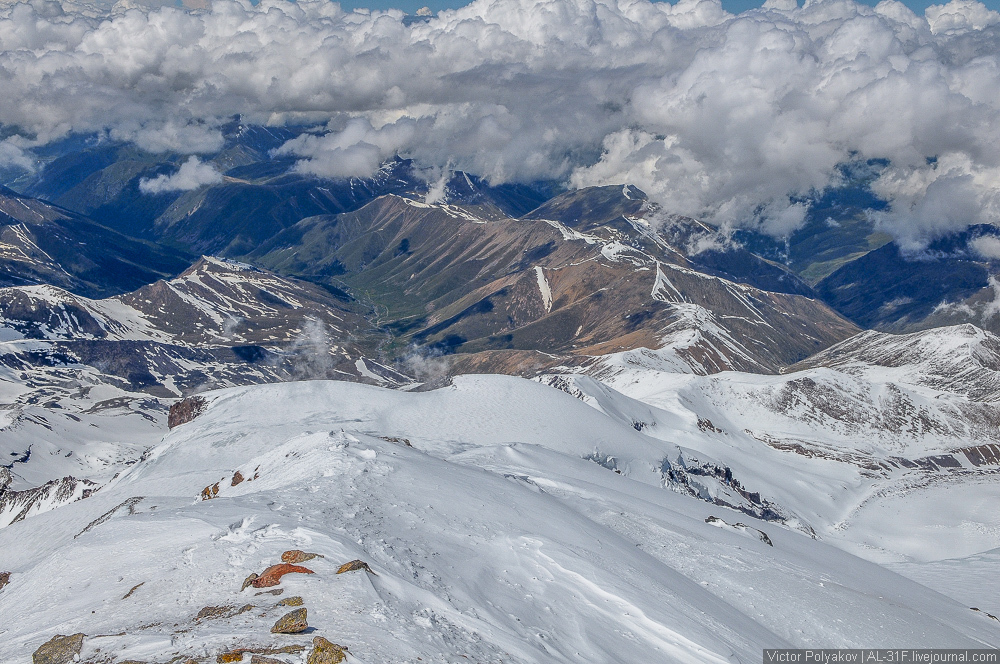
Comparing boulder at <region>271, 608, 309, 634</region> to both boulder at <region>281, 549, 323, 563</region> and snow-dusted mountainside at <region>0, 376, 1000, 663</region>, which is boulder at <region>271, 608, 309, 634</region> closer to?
snow-dusted mountainside at <region>0, 376, 1000, 663</region>

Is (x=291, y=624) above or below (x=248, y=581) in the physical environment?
above

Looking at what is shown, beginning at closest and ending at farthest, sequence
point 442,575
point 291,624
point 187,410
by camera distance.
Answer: point 291,624 → point 442,575 → point 187,410

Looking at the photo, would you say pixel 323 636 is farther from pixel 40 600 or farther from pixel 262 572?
pixel 40 600

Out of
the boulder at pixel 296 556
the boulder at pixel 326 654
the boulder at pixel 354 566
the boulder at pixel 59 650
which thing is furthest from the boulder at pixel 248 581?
the boulder at pixel 326 654

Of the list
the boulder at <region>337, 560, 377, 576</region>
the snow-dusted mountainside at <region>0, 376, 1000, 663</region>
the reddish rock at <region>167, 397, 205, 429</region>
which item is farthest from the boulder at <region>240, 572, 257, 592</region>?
the reddish rock at <region>167, 397, 205, 429</region>

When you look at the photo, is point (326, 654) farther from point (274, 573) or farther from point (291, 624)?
point (274, 573)

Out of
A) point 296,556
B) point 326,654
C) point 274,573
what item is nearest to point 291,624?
point 326,654
